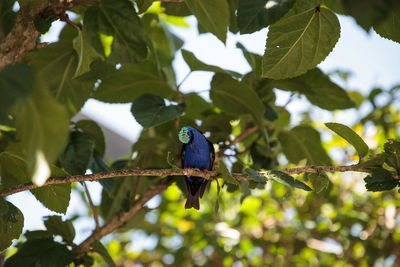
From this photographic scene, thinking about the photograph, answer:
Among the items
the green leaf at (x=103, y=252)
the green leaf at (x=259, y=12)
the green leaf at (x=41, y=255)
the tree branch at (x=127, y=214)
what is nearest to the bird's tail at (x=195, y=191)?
the tree branch at (x=127, y=214)

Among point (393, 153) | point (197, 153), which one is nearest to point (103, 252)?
point (197, 153)

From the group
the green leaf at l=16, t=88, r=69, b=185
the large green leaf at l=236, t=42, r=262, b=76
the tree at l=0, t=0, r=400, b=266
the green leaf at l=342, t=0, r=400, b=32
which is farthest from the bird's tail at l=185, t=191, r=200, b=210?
the green leaf at l=342, t=0, r=400, b=32

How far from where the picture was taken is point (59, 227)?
1709 millimetres

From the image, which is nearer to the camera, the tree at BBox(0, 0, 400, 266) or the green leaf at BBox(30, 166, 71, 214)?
the tree at BBox(0, 0, 400, 266)

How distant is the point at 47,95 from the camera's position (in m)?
0.72

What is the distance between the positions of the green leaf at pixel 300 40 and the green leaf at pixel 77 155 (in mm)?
753

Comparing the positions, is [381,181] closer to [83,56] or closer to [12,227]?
[83,56]

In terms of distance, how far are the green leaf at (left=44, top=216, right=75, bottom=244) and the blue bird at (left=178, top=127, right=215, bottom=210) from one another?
53 centimetres

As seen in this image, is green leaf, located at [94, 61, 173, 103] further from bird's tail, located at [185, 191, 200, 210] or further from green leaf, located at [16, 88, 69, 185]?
green leaf, located at [16, 88, 69, 185]

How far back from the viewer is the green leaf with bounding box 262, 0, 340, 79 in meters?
1.23

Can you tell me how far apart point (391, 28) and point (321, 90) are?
0.81 metres

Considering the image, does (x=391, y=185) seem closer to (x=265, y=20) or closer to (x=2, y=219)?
(x=265, y=20)

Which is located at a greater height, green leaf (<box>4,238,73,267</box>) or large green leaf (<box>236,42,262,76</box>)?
large green leaf (<box>236,42,262,76</box>)

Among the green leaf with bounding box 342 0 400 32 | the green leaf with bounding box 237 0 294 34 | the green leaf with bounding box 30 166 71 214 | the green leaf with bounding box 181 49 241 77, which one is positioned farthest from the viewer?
the green leaf with bounding box 181 49 241 77
